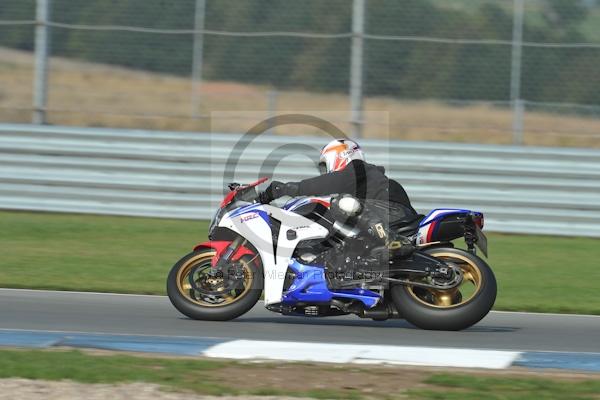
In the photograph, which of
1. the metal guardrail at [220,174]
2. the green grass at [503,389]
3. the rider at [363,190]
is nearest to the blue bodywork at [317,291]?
the rider at [363,190]

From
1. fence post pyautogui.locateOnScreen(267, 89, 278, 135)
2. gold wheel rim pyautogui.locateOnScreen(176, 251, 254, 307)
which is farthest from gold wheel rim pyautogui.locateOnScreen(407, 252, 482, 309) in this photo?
fence post pyautogui.locateOnScreen(267, 89, 278, 135)

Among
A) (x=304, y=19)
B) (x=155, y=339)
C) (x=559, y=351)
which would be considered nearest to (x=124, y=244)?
(x=304, y=19)

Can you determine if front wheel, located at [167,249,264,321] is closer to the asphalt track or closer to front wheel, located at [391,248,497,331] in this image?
the asphalt track

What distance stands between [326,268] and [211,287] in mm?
881

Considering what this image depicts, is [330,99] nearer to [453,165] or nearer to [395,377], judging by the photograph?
[453,165]

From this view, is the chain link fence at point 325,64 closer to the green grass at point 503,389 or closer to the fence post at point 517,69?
the fence post at point 517,69

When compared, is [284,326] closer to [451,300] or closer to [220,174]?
[451,300]

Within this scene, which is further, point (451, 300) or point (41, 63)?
point (41, 63)

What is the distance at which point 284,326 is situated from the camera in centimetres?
851

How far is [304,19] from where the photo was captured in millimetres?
14445

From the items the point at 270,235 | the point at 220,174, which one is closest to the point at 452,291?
the point at 270,235

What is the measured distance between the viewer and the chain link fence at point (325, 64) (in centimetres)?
1398

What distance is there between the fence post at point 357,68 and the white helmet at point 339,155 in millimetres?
5819

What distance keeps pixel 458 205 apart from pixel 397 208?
18.6ft
